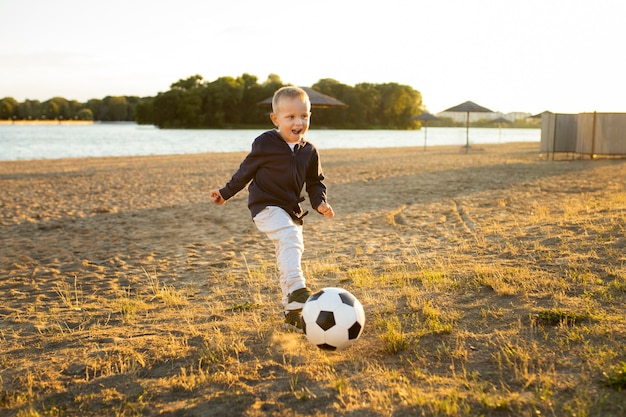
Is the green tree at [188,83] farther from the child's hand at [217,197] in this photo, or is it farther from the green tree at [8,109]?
the child's hand at [217,197]

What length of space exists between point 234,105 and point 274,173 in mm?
96232

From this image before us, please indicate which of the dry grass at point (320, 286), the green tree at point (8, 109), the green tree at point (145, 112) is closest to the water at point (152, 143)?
the dry grass at point (320, 286)

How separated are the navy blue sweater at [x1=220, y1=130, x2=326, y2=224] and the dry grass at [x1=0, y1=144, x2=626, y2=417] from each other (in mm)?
931

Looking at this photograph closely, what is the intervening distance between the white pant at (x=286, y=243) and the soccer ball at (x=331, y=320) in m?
0.25

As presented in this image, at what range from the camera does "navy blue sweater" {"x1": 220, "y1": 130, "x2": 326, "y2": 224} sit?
146 inches

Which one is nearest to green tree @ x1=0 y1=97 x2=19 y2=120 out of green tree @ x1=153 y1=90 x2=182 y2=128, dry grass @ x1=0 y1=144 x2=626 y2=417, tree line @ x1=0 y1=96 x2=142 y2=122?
tree line @ x1=0 y1=96 x2=142 y2=122

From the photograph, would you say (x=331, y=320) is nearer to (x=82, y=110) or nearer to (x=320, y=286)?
(x=320, y=286)

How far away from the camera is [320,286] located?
5.12 meters

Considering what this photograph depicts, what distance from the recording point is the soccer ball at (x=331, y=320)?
3.29 m

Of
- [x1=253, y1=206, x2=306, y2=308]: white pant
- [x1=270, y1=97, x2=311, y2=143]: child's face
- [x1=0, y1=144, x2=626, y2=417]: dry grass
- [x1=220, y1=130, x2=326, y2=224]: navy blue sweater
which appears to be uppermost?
[x1=270, y1=97, x2=311, y2=143]: child's face

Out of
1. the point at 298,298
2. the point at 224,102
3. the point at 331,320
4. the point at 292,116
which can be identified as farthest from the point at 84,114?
the point at 331,320

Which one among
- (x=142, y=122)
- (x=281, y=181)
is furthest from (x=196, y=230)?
(x=142, y=122)

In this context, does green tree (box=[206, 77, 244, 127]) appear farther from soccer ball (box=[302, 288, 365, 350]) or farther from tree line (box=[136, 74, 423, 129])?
soccer ball (box=[302, 288, 365, 350])

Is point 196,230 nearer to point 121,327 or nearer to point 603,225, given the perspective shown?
point 121,327
